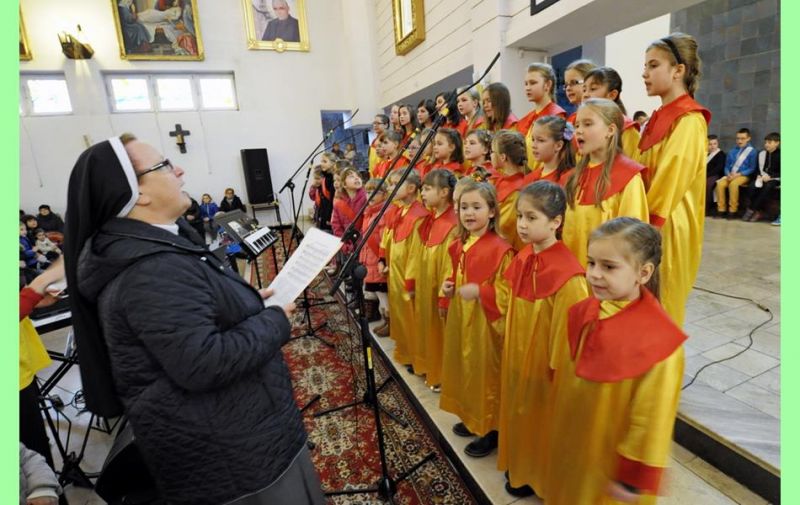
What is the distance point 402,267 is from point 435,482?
1.17 m

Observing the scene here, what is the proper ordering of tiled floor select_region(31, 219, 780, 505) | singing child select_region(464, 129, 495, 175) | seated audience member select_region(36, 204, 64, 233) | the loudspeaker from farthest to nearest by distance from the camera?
the loudspeaker, seated audience member select_region(36, 204, 64, 233), singing child select_region(464, 129, 495, 175), tiled floor select_region(31, 219, 780, 505)

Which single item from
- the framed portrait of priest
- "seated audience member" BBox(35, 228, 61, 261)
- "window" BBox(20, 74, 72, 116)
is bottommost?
"seated audience member" BBox(35, 228, 61, 261)

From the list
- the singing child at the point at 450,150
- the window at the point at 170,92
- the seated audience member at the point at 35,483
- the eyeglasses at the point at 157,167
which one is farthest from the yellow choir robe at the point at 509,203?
the window at the point at 170,92

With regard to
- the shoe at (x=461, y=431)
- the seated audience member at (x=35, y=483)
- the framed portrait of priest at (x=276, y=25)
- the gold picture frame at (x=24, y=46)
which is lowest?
the shoe at (x=461, y=431)

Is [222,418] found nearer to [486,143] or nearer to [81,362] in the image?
[81,362]

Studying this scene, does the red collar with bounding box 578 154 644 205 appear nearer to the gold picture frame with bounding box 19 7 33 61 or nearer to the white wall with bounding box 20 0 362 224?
the white wall with bounding box 20 0 362 224

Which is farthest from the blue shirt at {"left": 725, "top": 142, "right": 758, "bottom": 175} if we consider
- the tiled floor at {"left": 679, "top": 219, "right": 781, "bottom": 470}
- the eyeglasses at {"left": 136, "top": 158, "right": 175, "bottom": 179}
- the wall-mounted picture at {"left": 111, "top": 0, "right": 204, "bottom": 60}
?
the wall-mounted picture at {"left": 111, "top": 0, "right": 204, "bottom": 60}

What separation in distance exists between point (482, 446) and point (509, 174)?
130 cm

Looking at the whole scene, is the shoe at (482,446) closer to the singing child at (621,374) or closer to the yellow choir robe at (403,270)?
the singing child at (621,374)

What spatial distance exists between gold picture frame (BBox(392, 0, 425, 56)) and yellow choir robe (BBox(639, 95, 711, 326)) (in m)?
5.28

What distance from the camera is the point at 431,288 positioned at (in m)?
2.15

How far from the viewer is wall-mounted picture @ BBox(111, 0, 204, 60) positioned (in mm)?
7617

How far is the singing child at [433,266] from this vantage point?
6.83 feet

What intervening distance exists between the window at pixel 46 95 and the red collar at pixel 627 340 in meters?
9.99
